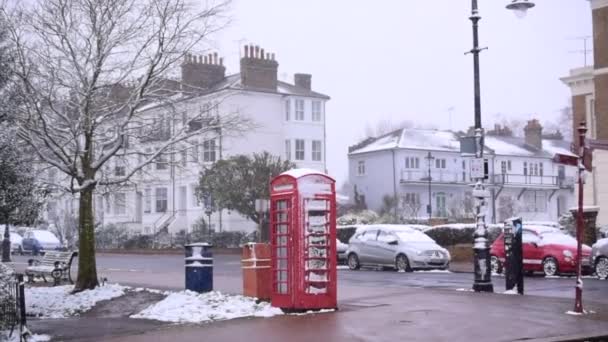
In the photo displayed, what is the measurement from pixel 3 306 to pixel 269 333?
4.37 m

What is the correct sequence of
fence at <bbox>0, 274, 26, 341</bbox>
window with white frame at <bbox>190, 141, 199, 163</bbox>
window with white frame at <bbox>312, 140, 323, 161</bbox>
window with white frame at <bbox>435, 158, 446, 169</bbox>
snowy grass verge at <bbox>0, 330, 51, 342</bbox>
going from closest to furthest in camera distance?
snowy grass verge at <bbox>0, 330, 51, 342</bbox> → fence at <bbox>0, 274, 26, 341</bbox> → window with white frame at <bbox>190, 141, 199, 163</bbox> → window with white frame at <bbox>312, 140, 323, 161</bbox> → window with white frame at <bbox>435, 158, 446, 169</bbox>

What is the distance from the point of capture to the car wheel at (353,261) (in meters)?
30.8

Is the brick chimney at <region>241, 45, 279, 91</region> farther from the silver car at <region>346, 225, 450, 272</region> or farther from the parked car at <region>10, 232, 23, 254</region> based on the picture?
the silver car at <region>346, 225, 450, 272</region>

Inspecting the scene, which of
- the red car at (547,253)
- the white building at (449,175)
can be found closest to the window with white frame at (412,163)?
the white building at (449,175)

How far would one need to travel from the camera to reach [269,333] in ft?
42.8

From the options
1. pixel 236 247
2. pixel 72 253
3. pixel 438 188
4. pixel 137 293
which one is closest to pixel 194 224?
pixel 236 247

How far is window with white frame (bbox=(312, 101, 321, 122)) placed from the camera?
5809cm

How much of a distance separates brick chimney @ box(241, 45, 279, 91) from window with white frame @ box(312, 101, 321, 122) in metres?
4.10

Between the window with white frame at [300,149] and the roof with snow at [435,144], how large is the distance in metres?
12.2

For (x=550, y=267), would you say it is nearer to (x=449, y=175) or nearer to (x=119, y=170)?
(x=119, y=170)

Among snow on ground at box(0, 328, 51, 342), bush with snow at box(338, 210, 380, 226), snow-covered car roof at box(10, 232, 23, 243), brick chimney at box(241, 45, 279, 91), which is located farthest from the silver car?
snow-covered car roof at box(10, 232, 23, 243)

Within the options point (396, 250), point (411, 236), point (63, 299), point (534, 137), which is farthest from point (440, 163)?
point (63, 299)

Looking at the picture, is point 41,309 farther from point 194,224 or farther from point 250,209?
point 194,224

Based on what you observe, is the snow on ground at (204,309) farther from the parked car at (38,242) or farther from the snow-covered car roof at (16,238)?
the snow-covered car roof at (16,238)
